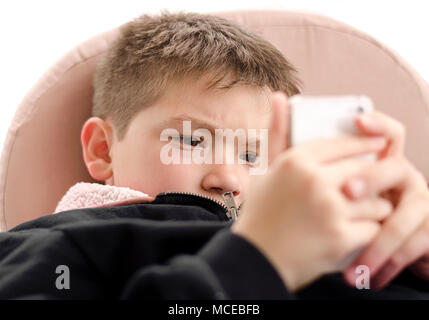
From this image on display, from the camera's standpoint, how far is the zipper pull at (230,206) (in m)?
0.71

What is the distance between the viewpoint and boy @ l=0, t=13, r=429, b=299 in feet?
1.25

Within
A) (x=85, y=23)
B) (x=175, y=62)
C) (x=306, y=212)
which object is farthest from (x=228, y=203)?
(x=85, y=23)

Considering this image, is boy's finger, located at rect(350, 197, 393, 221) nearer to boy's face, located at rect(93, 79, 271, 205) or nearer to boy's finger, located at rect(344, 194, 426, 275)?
boy's finger, located at rect(344, 194, 426, 275)

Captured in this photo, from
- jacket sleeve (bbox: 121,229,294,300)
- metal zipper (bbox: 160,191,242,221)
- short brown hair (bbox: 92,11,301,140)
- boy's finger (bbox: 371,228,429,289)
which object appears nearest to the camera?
jacket sleeve (bbox: 121,229,294,300)

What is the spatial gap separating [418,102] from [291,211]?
28.1 inches

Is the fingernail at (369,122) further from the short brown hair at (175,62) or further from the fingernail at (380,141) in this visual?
the short brown hair at (175,62)

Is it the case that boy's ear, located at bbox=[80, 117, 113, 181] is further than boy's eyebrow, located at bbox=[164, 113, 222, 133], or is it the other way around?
A: boy's ear, located at bbox=[80, 117, 113, 181]

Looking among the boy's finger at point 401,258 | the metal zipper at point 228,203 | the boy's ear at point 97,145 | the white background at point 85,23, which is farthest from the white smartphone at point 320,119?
the white background at point 85,23

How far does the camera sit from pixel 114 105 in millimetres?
889

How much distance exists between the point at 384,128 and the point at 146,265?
0.23 meters

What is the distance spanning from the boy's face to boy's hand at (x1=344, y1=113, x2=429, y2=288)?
294 millimetres

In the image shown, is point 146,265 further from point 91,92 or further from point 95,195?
point 91,92

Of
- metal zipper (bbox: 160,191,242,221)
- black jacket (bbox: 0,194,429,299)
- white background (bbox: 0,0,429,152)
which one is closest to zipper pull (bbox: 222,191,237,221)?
metal zipper (bbox: 160,191,242,221)
